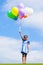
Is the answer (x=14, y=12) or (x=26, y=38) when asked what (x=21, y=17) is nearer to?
(x=14, y=12)

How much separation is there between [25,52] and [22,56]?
35 cm

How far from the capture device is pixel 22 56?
15.2 metres

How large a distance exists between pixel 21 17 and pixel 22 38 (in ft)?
4.83

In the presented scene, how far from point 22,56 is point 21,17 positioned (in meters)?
2.74

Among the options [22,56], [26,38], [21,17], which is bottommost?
[22,56]

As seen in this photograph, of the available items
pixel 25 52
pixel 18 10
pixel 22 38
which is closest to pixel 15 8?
pixel 18 10

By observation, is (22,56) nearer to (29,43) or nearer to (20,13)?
(29,43)

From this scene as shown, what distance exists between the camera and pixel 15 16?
15.2m

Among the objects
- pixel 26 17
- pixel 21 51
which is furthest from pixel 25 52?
pixel 26 17

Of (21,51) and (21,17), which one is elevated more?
(21,17)

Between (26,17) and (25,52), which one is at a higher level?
(26,17)

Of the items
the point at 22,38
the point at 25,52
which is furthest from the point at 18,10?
the point at 25,52

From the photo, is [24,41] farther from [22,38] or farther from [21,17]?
[21,17]

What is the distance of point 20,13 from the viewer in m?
14.9
